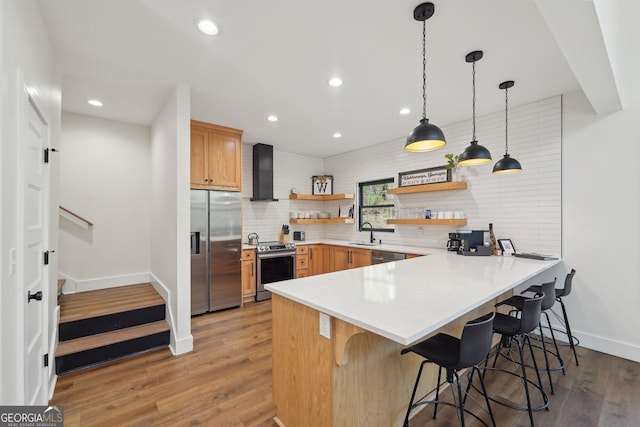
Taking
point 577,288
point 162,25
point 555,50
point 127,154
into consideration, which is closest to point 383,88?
point 555,50

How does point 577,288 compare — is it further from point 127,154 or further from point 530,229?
point 127,154

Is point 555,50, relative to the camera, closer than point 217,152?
Yes

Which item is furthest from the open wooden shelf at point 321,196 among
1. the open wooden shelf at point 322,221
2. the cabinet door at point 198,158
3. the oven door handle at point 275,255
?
the cabinet door at point 198,158

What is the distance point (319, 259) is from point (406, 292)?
3692mm

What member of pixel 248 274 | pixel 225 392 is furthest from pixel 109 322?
pixel 248 274

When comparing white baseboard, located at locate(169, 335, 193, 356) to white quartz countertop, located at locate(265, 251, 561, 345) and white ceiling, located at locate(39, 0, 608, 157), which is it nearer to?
white quartz countertop, located at locate(265, 251, 561, 345)

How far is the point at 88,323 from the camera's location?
2.78 metres

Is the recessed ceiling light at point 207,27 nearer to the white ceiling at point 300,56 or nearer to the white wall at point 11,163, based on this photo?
the white ceiling at point 300,56

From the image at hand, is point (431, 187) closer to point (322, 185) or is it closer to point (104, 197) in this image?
point (322, 185)

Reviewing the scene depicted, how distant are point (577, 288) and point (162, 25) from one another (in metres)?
4.62

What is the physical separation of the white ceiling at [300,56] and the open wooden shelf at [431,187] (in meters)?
0.78

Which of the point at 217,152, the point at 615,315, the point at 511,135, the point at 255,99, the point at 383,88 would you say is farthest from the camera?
the point at 217,152

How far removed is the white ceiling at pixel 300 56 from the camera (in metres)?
1.84

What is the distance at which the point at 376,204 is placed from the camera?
5.31 meters
